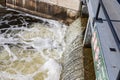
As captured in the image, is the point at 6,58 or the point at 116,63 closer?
the point at 116,63

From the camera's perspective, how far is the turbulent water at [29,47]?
6.02 meters

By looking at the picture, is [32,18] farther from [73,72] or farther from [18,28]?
[73,72]

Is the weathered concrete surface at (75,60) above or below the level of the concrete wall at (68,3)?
below

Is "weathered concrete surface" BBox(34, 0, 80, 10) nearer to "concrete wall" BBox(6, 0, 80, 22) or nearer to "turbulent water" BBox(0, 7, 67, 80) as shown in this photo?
"concrete wall" BBox(6, 0, 80, 22)

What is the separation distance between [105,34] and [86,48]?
2.34 meters

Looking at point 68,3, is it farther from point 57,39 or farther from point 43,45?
point 43,45

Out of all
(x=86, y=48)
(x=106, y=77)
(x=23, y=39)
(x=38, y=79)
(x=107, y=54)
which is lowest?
(x=38, y=79)

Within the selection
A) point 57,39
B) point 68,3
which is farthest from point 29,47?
point 68,3

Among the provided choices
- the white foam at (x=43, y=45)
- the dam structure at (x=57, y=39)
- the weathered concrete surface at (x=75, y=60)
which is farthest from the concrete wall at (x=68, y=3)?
the weathered concrete surface at (x=75, y=60)

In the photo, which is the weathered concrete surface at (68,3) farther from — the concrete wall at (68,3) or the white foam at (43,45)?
the white foam at (43,45)

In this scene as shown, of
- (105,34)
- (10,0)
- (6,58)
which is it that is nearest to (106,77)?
(105,34)

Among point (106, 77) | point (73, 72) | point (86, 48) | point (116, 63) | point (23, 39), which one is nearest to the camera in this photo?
point (106, 77)

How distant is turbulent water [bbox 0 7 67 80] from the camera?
19.7 feet

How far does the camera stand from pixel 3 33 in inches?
317
